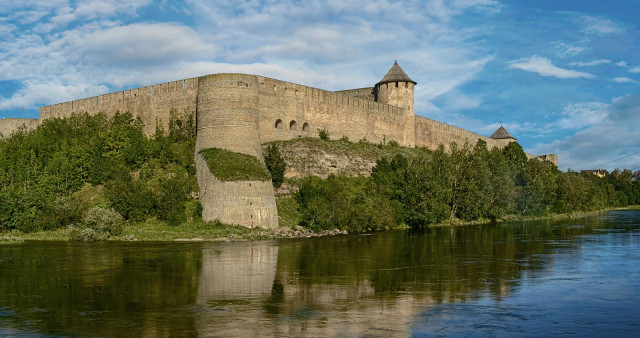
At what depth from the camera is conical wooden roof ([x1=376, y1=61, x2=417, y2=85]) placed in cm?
4567

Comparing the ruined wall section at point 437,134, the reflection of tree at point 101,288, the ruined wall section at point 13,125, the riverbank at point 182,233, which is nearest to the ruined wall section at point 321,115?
the ruined wall section at point 437,134

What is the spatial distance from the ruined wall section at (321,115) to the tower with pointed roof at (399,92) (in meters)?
0.34

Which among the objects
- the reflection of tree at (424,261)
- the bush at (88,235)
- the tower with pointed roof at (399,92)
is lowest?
the reflection of tree at (424,261)

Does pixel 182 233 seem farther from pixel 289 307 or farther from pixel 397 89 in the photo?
pixel 397 89

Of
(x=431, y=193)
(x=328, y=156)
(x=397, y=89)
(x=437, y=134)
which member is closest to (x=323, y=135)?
(x=328, y=156)

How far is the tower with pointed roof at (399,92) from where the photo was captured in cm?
4569

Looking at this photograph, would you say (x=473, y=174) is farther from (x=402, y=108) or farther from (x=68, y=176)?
(x=68, y=176)

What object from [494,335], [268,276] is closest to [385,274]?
[268,276]

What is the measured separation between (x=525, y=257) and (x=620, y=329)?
10040 mm

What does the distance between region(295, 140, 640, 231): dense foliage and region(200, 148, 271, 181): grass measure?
10.6 ft

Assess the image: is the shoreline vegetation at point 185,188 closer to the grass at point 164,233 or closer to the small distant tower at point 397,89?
the grass at point 164,233

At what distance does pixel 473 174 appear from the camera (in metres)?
37.8

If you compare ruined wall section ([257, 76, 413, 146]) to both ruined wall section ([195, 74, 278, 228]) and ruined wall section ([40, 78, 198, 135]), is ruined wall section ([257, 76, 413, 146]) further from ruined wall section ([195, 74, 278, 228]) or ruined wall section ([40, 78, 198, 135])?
ruined wall section ([40, 78, 198, 135])

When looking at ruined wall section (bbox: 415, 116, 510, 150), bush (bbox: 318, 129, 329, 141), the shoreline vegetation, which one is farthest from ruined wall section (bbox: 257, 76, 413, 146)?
ruined wall section (bbox: 415, 116, 510, 150)
